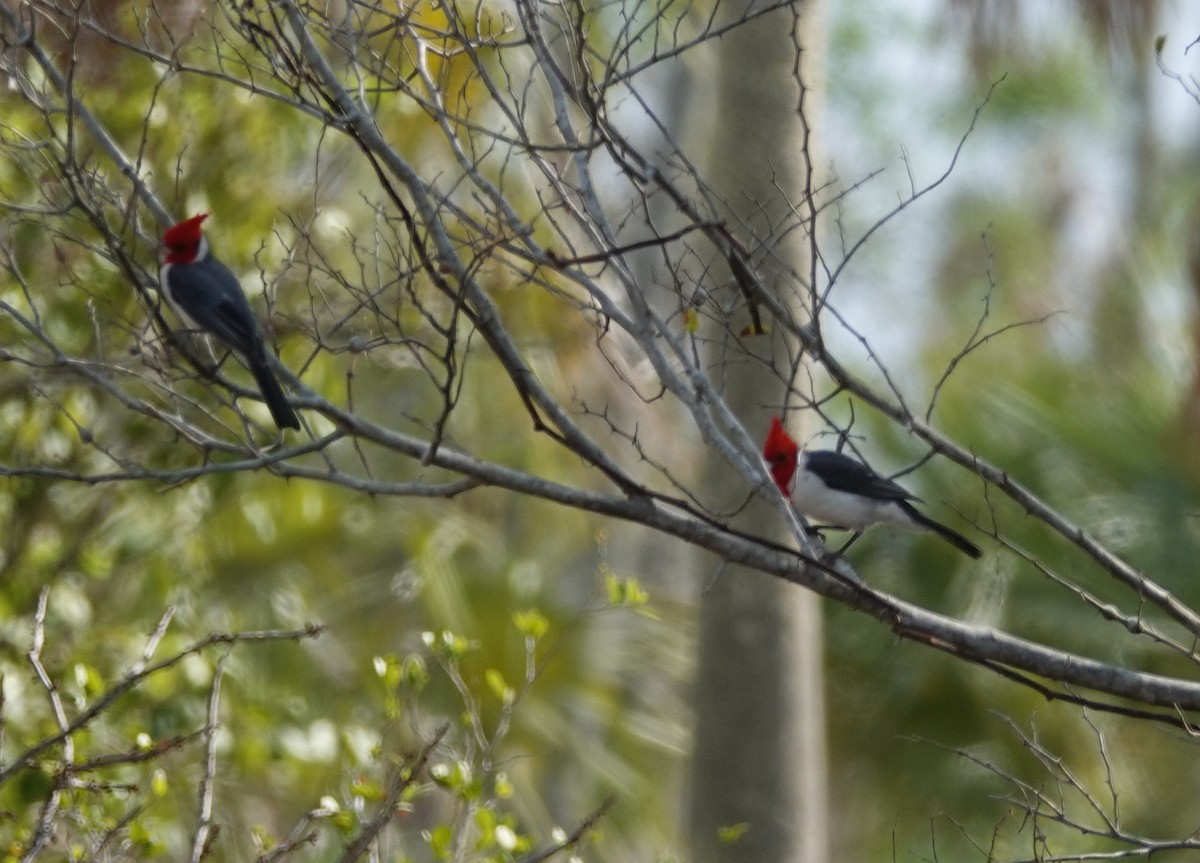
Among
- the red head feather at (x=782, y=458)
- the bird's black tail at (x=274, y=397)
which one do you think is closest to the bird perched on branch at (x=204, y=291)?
the bird's black tail at (x=274, y=397)

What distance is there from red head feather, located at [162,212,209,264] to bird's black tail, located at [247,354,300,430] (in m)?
1.12

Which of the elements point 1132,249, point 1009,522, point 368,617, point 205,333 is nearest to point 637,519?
point 205,333

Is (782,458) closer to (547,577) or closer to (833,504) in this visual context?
(833,504)

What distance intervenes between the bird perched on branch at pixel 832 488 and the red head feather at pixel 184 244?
2217 mm

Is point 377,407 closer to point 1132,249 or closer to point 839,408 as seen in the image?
point 839,408

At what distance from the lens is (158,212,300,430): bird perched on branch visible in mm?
5148

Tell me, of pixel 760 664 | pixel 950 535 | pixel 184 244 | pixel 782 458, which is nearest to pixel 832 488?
pixel 782 458

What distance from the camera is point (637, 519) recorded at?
11.8 ft

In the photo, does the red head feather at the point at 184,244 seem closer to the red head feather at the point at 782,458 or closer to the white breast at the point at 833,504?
the red head feather at the point at 782,458

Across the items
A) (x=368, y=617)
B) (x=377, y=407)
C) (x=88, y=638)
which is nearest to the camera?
(x=88, y=638)

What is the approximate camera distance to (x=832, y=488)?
569 centimetres

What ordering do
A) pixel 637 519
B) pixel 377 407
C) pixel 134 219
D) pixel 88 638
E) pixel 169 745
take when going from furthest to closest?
pixel 377 407, pixel 88 638, pixel 134 219, pixel 637 519, pixel 169 745

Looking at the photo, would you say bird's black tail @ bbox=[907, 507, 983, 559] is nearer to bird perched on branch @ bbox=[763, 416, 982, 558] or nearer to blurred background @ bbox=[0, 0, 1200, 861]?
bird perched on branch @ bbox=[763, 416, 982, 558]

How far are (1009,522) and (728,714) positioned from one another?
92.2 inches
